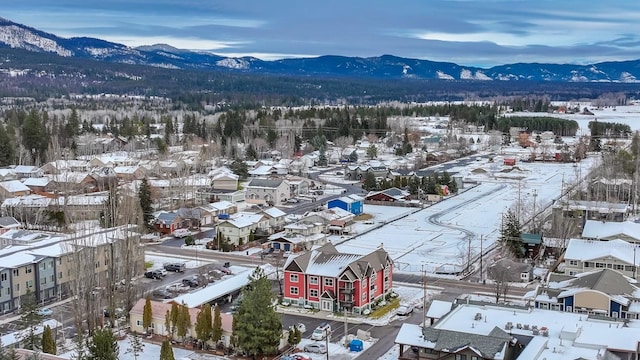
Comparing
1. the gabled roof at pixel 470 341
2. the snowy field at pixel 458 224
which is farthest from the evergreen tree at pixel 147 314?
the snowy field at pixel 458 224

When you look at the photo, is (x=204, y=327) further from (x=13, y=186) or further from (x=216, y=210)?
(x=13, y=186)

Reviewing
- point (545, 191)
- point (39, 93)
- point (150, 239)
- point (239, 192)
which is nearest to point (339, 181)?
point (239, 192)

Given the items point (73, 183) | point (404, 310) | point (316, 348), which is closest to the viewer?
point (316, 348)

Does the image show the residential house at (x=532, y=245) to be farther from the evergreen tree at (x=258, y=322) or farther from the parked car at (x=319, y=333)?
the evergreen tree at (x=258, y=322)

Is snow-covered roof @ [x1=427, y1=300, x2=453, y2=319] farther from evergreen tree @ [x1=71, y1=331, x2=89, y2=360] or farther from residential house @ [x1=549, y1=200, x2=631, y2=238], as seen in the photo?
residential house @ [x1=549, y1=200, x2=631, y2=238]

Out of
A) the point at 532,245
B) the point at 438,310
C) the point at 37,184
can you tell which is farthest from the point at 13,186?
the point at 438,310
